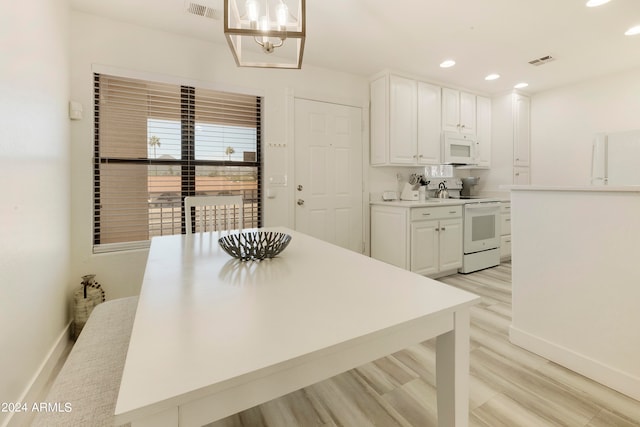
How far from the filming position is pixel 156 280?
3.32ft

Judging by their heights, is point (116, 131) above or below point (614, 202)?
above

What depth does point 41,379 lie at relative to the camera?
165cm

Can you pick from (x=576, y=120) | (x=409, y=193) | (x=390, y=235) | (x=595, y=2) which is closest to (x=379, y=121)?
(x=409, y=193)

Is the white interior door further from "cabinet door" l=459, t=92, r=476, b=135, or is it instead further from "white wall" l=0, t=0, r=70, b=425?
"white wall" l=0, t=0, r=70, b=425

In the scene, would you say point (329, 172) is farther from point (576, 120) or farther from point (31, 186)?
point (576, 120)

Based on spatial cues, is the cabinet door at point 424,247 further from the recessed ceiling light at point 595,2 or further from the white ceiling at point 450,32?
the recessed ceiling light at point 595,2

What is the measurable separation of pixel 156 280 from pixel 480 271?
3883 mm

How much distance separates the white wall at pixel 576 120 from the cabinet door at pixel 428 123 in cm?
181

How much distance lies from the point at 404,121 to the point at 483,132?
1.65m

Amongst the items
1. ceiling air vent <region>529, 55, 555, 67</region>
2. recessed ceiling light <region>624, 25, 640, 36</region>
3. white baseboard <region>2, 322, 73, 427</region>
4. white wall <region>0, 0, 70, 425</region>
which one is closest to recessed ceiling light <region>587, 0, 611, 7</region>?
recessed ceiling light <region>624, 25, 640, 36</region>

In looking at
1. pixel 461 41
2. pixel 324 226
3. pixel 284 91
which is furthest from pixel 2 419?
pixel 461 41

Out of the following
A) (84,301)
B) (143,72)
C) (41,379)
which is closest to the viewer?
(41,379)

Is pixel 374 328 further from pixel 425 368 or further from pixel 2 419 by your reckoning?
pixel 2 419

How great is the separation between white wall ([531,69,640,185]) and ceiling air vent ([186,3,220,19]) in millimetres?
4645
